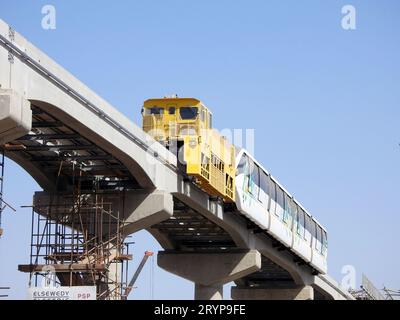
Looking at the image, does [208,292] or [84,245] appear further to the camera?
[208,292]

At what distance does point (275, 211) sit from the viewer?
56.5 metres

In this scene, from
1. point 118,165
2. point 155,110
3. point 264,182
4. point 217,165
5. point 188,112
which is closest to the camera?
point 118,165

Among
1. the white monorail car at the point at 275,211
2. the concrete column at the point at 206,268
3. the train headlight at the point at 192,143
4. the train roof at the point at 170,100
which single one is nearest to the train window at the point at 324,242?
the white monorail car at the point at 275,211

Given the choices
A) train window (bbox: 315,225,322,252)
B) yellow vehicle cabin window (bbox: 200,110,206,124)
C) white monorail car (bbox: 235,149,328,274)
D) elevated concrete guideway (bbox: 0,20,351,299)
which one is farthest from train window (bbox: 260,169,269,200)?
train window (bbox: 315,225,322,252)

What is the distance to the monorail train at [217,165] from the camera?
140 feet

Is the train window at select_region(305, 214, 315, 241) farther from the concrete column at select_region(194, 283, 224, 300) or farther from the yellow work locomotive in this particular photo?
the yellow work locomotive

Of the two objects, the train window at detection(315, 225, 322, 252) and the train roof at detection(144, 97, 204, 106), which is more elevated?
the train roof at detection(144, 97, 204, 106)

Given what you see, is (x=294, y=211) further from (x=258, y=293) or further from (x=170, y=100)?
(x=258, y=293)

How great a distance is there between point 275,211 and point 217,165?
13.0 metres

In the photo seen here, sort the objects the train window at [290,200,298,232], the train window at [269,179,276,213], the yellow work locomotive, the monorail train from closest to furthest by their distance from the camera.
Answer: the yellow work locomotive → the monorail train → the train window at [269,179,276,213] → the train window at [290,200,298,232]

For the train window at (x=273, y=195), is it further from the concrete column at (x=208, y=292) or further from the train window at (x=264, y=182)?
the concrete column at (x=208, y=292)

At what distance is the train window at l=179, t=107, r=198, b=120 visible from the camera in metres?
46.1

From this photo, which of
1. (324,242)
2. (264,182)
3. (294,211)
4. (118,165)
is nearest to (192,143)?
(118,165)
